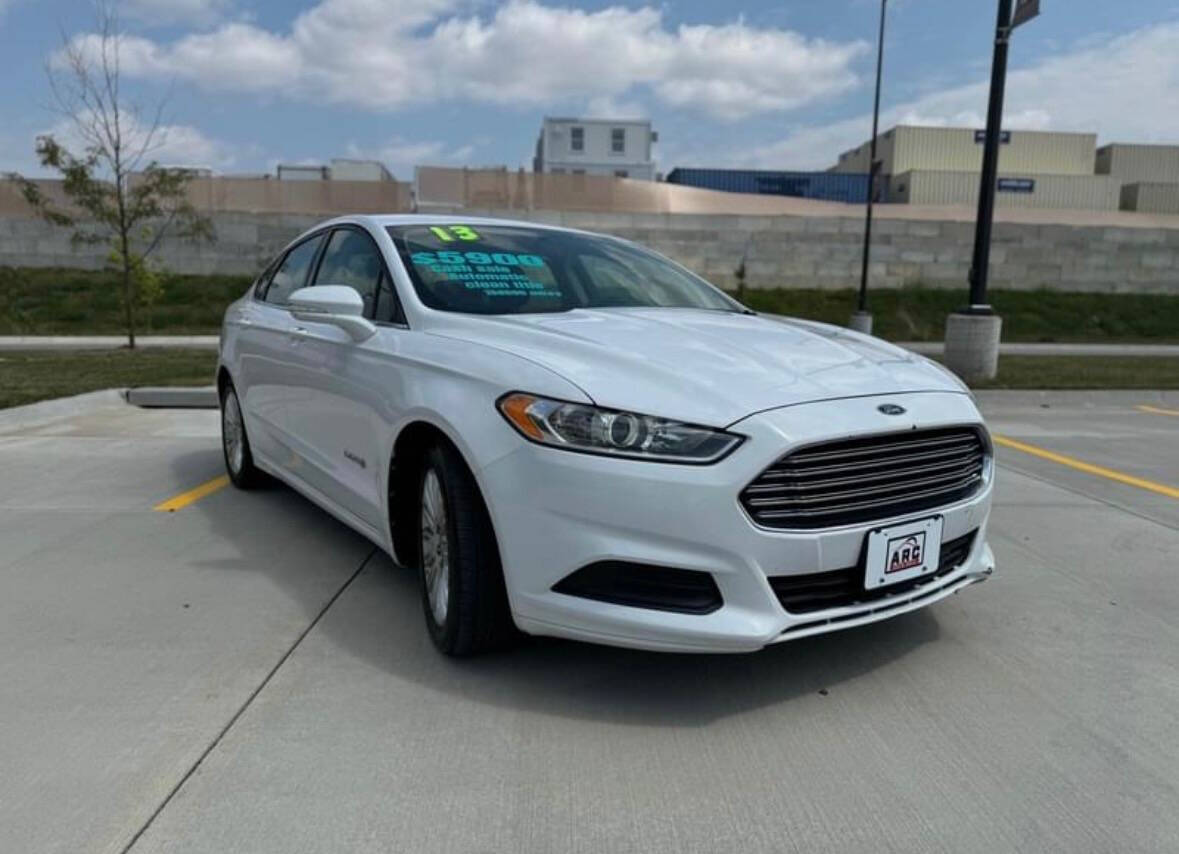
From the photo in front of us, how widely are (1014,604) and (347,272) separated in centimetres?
330

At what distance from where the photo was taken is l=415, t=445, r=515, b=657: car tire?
276cm

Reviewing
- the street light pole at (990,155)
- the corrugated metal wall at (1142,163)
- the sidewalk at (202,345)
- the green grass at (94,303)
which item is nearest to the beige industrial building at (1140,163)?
the corrugated metal wall at (1142,163)

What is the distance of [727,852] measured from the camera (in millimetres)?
2059

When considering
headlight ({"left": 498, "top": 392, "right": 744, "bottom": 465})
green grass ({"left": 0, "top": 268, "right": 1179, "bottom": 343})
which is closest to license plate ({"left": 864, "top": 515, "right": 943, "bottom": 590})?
headlight ({"left": 498, "top": 392, "right": 744, "bottom": 465})

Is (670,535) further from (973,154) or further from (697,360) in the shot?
(973,154)

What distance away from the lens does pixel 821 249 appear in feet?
87.3

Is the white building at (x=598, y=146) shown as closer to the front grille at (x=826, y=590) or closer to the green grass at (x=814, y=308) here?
the green grass at (x=814, y=308)

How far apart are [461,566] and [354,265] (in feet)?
6.18

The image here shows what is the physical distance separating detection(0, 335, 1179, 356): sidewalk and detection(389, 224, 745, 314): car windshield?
14.6 meters

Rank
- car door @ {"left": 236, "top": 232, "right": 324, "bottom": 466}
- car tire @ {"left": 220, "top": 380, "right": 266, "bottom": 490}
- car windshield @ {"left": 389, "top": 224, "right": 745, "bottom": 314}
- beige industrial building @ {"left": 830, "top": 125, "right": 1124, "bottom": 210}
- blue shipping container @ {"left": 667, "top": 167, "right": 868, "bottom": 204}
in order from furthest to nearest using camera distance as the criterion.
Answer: blue shipping container @ {"left": 667, "top": 167, "right": 868, "bottom": 204} → beige industrial building @ {"left": 830, "top": 125, "right": 1124, "bottom": 210} → car tire @ {"left": 220, "top": 380, "right": 266, "bottom": 490} → car door @ {"left": 236, "top": 232, "right": 324, "bottom": 466} → car windshield @ {"left": 389, "top": 224, "right": 745, "bottom": 314}

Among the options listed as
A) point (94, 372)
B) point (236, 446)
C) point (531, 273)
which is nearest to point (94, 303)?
point (94, 372)

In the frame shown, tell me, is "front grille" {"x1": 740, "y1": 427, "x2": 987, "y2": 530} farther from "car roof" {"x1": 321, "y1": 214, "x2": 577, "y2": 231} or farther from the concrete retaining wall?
the concrete retaining wall

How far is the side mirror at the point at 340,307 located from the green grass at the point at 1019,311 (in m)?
21.4

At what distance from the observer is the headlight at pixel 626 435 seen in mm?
2453
